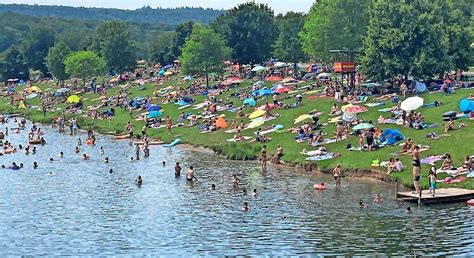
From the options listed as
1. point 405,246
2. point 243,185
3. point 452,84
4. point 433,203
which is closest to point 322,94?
point 452,84

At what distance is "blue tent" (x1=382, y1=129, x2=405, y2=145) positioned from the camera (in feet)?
216

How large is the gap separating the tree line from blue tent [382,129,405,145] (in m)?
23.7

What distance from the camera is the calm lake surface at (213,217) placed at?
4372 cm

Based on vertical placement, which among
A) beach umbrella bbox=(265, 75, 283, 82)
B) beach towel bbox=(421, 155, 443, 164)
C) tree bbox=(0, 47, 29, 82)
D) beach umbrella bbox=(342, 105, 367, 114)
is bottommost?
tree bbox=(0, 47, 29, 82)

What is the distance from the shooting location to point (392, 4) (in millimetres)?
90188

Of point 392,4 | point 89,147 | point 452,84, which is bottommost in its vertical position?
point 89,147

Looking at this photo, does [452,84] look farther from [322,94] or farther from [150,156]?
[150,156]

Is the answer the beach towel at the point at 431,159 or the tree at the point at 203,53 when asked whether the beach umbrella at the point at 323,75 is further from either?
the beach towel at the point at 431,159

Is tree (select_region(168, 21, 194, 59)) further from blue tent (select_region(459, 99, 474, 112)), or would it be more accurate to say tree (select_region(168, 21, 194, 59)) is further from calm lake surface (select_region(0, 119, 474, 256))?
blue tent (select_region(459, 99, 474, 112))

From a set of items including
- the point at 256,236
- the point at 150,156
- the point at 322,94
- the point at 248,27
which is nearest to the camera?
the point at 256,236

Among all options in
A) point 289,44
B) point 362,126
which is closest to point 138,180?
point 362,126

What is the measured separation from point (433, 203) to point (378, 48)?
138ft

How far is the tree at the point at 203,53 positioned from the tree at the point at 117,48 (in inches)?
1492

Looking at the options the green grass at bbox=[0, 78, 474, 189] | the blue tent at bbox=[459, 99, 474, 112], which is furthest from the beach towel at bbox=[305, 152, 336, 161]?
the blue tent at bbox=[459, 99, 474, 112]
